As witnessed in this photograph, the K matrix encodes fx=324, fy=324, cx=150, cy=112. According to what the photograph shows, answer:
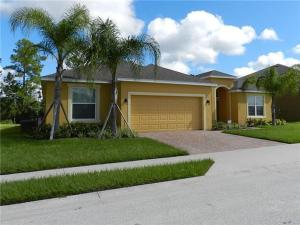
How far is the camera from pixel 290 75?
74.9 ft

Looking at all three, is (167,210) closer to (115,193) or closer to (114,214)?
(114,214)

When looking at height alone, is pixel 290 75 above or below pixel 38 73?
below

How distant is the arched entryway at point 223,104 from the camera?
2488cm

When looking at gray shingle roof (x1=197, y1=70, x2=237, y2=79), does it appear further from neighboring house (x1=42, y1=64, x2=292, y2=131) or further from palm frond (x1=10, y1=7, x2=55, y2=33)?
palm frond (x1=10, y1=7, x2=55, y2=33)

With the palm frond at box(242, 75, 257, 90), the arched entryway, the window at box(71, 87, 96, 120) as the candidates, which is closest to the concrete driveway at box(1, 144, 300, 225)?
the window at box(71, 87, 96, 120)

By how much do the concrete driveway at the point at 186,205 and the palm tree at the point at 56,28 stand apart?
28.3ft

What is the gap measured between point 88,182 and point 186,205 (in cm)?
243

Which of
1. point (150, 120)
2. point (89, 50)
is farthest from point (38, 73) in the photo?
point (89, 50)

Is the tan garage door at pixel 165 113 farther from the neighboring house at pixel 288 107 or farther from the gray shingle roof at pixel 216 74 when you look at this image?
the neighboring house at pixel 288 107

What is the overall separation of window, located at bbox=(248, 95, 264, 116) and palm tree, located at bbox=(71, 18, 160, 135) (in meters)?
12.4

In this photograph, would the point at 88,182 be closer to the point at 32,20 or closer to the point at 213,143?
the point at 213,143

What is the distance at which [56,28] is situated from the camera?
562 inches

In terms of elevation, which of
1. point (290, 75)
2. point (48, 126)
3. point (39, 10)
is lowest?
point (48, 126)

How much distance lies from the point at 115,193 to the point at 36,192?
154 centimetres
